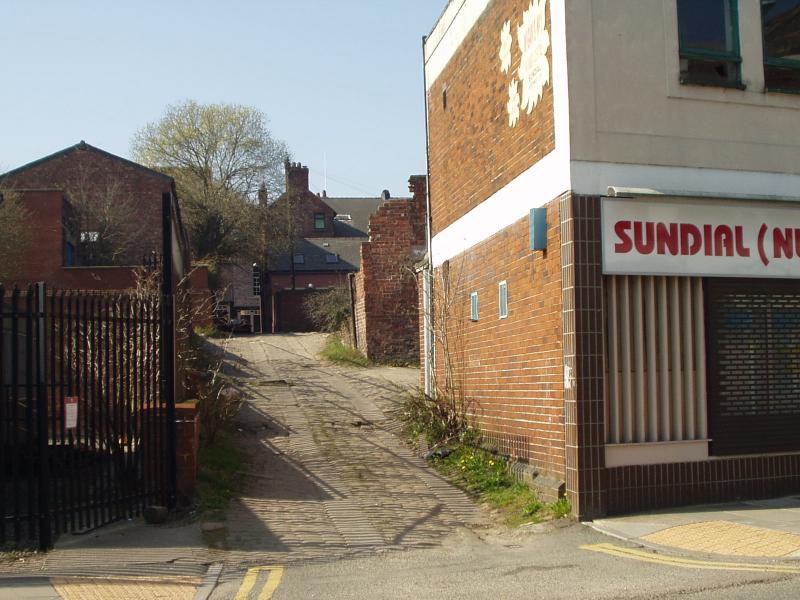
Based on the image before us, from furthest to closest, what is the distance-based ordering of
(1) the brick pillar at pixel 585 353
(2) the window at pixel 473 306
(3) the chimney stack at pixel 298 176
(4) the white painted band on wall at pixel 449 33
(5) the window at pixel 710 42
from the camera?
(3) the chimney stack at pixel 298 176 → (4) the white painted band on wall at pixel 449 33 → (2) the window at pixel 473 306 → (5) the window at pixel 710 42 → (1) the brick pillar at pixel 585 353

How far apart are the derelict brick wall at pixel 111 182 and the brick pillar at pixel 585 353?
31.2 m

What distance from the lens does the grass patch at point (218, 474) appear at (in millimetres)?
10117

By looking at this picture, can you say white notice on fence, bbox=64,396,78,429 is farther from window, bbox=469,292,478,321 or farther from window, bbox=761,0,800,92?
window, bbox=761,0,800,92

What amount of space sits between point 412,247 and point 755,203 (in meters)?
13.9

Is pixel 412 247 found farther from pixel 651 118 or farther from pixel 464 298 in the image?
pixel 651 118

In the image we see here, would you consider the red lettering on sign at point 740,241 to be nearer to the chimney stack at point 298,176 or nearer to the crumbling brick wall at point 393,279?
the crumbling brick wall at point 393,279

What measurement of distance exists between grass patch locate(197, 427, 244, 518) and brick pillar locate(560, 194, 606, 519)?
13.1ft

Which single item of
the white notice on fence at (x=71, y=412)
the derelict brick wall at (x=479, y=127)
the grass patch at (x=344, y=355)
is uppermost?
the derelict brick wall at (x=479, y=127)

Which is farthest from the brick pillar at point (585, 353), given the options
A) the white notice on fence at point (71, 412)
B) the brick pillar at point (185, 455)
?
the white notice on fence at point (71, 412)

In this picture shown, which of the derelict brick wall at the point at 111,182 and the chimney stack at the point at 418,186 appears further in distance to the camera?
the derelict brick wall at the point at 111,182

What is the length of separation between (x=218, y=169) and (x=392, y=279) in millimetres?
30412

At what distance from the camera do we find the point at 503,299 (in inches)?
462

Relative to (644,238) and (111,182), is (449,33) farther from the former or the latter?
(111,182)

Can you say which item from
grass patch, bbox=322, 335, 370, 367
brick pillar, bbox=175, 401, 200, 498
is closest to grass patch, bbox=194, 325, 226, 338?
grass patch, bbox=322, 335, 370, 367
